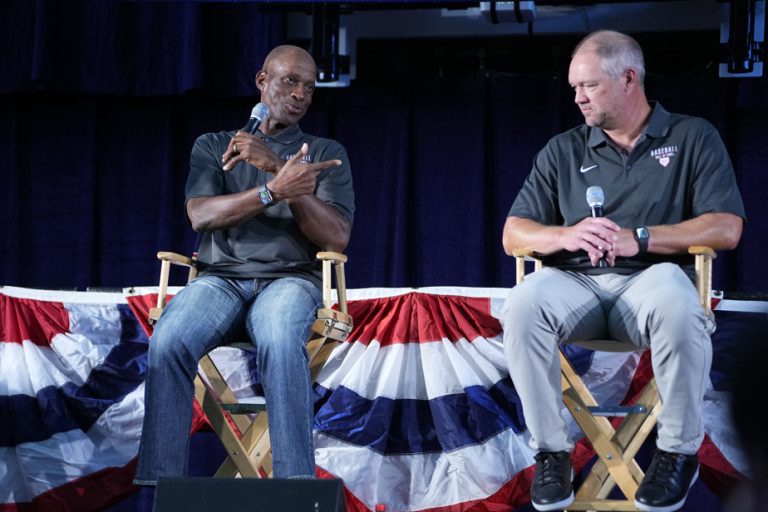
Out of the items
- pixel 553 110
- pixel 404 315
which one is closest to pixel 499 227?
pixel 553 110

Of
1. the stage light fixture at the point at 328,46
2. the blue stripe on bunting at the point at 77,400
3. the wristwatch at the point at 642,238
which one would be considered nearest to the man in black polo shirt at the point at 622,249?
the wristwatch at the point at 642,238

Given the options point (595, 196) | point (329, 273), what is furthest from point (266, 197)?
point (595, 196)

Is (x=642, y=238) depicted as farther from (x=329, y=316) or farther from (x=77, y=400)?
(x=77, y=400)

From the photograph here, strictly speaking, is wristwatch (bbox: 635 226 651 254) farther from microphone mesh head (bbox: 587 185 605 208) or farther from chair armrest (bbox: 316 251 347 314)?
chair armrest (bbox: 316 251 347 314)

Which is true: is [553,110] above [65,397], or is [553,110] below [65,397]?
above

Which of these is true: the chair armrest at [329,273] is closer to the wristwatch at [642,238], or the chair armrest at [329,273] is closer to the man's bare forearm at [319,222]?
the man's bare forearm at [319,222]

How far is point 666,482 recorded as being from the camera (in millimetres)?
2344

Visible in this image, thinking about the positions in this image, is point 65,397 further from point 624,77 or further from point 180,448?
point 624,77

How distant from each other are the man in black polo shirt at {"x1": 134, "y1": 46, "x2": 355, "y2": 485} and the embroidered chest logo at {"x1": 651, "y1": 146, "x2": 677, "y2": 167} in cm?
89

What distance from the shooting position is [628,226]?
275 cm

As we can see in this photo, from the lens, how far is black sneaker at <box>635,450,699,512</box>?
233 centimetres

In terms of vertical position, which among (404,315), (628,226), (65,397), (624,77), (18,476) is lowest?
(18,476)

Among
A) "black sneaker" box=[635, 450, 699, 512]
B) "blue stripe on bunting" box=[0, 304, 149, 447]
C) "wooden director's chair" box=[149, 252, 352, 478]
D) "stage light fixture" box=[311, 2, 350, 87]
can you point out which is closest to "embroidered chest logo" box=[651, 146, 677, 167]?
"black sneaker" box=[635, 450, 699, 512]

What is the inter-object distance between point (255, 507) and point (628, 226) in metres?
1.34
